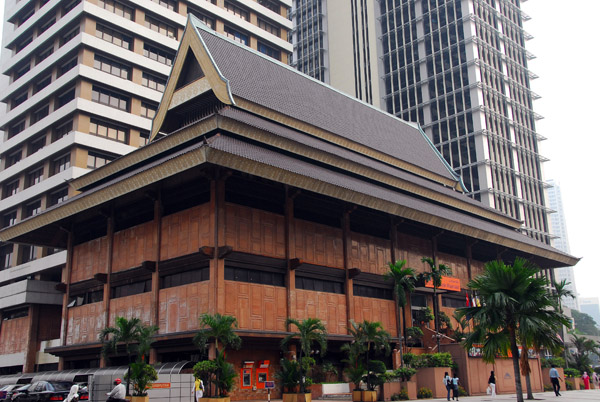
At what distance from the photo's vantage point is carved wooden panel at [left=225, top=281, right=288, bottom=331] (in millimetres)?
33750

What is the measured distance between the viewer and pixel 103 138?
62250 millimetres

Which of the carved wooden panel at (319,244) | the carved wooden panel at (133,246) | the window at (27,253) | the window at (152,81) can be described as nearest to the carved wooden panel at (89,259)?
the carved wooden panel at (133,246)

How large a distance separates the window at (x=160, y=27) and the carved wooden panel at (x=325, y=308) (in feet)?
150

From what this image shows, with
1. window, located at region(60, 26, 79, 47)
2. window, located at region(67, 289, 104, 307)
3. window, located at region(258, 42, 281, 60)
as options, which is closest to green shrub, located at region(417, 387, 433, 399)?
window, located at region(67, 289, 104, 307)

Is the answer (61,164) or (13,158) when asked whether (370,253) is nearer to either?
(61,164)

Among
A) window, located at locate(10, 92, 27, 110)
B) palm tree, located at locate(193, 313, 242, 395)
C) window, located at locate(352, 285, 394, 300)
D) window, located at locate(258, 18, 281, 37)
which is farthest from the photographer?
window, located at locate(258, 18, 281, 37)

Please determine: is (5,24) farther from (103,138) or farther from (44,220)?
(44,220)

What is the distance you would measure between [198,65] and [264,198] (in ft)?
45.8

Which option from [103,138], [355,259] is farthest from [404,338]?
[103,138]

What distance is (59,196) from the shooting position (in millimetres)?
61719

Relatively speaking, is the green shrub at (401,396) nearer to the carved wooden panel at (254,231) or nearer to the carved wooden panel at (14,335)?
the carved wooden panel at (254,231)

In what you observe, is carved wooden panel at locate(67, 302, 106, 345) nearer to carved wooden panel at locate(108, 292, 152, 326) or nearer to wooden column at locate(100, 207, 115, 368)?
wooden column at locate(100, 207, 115, 368)

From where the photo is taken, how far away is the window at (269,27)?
85.0 meters

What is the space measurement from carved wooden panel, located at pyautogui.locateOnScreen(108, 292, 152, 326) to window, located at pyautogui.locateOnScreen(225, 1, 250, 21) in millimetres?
52067
